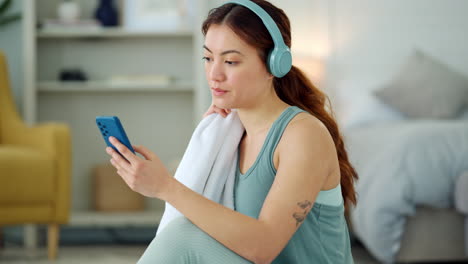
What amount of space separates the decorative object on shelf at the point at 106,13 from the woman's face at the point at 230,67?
301 centimetres

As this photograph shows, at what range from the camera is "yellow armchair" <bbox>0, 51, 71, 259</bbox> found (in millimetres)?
3410

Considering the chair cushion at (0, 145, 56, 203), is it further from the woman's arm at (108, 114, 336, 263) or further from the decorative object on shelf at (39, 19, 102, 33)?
the woman's arm at (108, 114, 336, 263)

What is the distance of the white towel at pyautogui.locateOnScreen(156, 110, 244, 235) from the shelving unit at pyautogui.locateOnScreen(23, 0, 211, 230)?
2.74m

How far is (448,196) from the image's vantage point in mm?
2754

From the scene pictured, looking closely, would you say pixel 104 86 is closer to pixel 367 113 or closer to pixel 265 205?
pixel 367 113

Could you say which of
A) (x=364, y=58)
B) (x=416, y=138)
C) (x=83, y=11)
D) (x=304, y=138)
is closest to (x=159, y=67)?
(x=83, y=11)

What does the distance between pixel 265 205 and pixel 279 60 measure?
0.92 ft

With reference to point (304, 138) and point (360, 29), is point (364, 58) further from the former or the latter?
point (304, 138)

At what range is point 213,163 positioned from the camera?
149 cm

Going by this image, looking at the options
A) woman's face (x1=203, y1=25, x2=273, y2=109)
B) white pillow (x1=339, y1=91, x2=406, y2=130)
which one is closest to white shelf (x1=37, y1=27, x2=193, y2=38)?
white pillow (x1=339, y1=91, x2=406, y2=130)

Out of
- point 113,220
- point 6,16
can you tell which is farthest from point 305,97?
point 6,16

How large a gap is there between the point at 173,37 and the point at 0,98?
3.79ft

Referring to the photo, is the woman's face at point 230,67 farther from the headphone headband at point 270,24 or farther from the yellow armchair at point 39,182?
the yellow armchair at point 39,182

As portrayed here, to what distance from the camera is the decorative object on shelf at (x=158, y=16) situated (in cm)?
423
